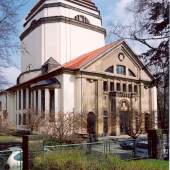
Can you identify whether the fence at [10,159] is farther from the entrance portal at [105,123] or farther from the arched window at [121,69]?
the arched window at [121,69]

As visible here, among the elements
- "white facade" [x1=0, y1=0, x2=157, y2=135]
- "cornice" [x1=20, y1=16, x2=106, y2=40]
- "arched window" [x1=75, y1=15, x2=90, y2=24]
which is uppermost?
"arched window" [x1=75, y1=15, x2=90, y2=24]

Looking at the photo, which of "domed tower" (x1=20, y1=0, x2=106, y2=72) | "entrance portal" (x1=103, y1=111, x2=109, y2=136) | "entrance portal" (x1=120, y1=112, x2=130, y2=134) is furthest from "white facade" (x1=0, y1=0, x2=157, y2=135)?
"entrance portal" (x1=120, y1=112, x2=130, y2=134)

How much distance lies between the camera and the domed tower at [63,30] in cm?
4734

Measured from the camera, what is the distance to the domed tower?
155ft

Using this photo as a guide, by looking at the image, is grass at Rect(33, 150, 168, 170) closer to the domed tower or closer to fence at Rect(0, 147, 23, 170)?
fence at Rect(0, 147, 23, 170)

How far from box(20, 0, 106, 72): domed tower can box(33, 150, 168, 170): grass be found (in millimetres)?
34513

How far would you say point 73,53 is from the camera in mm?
48188

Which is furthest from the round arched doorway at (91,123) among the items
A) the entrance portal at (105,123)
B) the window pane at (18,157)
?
the window pane at (18,157)

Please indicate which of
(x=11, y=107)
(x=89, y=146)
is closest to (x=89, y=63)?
(x=11, y=107)

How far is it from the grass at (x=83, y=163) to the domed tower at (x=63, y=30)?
34513mm

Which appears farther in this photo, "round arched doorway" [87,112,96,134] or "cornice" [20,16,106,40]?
"cornice" [20,16,106,40]

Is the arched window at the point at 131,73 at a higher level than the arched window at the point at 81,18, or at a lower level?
lower

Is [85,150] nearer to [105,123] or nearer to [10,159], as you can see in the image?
[10,159]

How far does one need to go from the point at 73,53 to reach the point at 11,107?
52.4 feet
